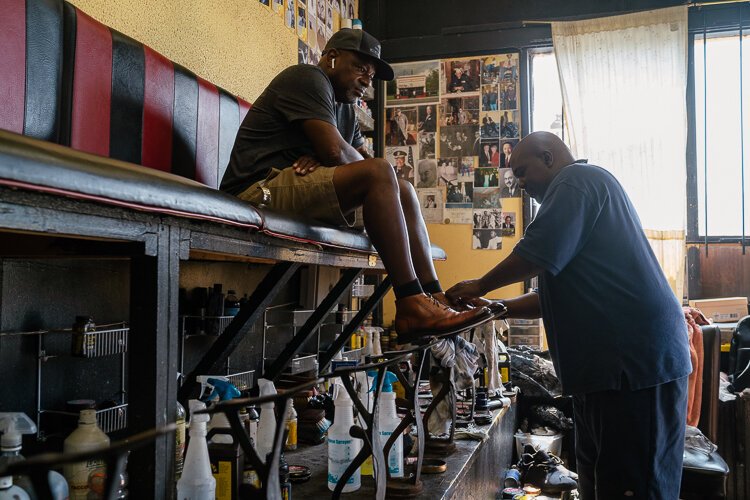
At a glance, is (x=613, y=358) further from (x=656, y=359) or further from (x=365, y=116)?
(x=365, y=116)

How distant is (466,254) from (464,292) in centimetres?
277

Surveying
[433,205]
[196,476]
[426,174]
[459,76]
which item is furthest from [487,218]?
[196,476]

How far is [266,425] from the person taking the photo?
160 cm

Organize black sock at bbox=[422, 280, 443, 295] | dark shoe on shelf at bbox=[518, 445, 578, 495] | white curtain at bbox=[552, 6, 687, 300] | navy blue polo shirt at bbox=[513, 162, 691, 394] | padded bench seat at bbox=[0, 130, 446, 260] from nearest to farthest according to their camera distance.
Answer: padded bench seat at bbox=[0, 130, 446, 260] < black sock at bbox=[422, 280, 443, 295] < navy blue polo shirt at bbox=[513, 162, 691, 394] < dark shoe on shelf at bbox=[518, 445, 578, 495] < white curtain at bbox=[552, 6, 687, 300]

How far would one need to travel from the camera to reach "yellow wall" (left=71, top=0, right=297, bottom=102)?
7.92 feet

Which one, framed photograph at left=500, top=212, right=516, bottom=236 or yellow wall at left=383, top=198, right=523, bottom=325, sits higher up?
framed photograph at left=500, top=212, right=516, bottom=236

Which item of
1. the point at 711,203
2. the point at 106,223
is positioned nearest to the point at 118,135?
the point at 106,223

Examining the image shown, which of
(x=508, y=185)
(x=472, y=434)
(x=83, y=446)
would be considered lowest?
(x=472, y=434)

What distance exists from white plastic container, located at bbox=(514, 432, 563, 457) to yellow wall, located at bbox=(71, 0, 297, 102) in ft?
7.97

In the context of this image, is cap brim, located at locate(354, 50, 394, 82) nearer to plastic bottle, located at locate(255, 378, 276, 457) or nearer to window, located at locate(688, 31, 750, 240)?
plastic bottle, located at locate(255, 378, 276, 457)

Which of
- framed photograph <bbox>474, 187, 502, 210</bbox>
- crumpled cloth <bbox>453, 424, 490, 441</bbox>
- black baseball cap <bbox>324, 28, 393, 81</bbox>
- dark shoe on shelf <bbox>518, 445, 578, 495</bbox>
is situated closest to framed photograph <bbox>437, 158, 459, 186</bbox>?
framed photograph <bbox>474, 187, 502, 210</bbox>

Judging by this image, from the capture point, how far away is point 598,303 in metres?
2.08

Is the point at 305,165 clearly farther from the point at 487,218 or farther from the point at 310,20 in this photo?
the point at 487,218

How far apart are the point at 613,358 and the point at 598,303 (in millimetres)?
185
